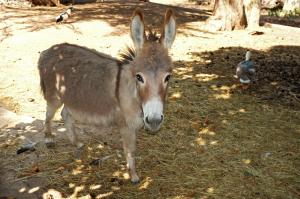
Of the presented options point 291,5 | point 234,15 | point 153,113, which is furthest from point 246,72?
point 291,5

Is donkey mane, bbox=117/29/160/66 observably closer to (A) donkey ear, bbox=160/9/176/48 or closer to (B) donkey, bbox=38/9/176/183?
(B) donkey, bbox=38/9/176/183

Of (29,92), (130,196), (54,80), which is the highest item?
(54,80)

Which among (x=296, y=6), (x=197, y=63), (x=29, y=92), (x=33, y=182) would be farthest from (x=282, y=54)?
(x=296, y=6)

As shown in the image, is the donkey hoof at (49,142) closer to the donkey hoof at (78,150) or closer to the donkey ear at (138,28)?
the donkey hoof at (78,150)

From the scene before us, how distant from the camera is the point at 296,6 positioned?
23.5 meters

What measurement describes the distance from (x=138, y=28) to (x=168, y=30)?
0.41 meters

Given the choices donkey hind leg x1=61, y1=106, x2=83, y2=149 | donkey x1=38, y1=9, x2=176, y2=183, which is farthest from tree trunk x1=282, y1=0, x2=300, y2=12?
donkey hind leg x1=61, y1=106, x2=83, y2=149

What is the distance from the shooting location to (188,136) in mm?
6605

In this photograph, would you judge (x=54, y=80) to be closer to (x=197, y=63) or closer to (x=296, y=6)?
(x=197, y=63)

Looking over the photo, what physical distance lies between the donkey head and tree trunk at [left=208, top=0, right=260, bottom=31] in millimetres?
9667

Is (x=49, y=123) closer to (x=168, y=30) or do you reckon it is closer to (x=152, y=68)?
(x=152, y=68)

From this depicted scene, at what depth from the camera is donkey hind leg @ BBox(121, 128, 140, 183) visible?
5.07 meters

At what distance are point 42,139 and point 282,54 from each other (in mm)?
8165

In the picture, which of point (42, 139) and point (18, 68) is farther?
point (18, 68)
